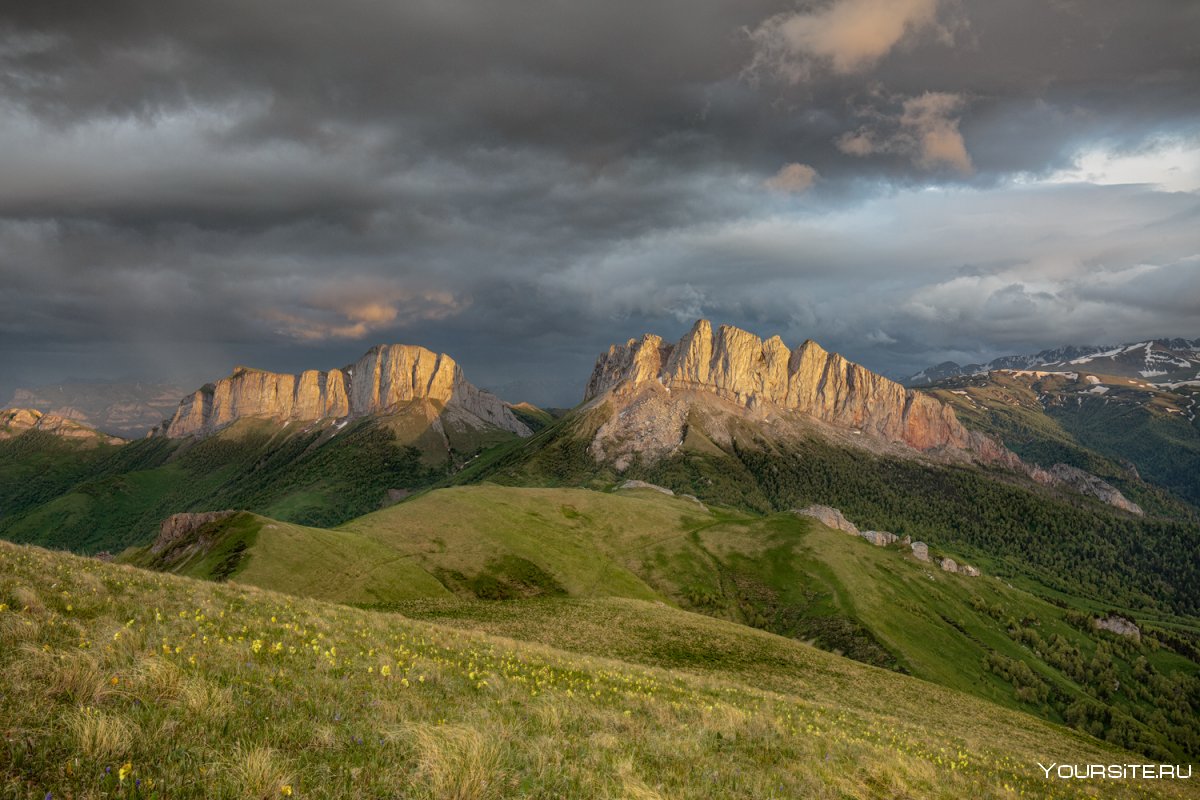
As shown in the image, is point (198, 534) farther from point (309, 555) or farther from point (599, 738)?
point (599, 738)

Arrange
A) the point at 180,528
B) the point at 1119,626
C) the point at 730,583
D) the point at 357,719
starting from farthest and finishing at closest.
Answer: the point at 1119,626, the point at 730,583, the point at 180,528, the point at 357,719

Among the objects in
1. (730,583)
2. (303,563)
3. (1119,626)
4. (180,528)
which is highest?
(180,528)

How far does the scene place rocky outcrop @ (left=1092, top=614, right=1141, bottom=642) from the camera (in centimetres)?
18950

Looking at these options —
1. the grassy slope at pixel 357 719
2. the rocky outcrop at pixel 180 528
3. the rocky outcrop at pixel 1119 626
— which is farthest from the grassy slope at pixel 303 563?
the rocky outcrop at pixel 1119 626

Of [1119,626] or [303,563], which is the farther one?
[1119,626]

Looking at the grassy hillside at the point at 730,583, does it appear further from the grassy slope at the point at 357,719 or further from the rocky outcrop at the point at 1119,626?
the grassy slope at the point at 357,719

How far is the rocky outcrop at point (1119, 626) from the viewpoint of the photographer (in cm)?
18950

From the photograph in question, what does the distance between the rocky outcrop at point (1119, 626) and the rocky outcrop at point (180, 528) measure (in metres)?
267

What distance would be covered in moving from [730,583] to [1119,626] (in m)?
170

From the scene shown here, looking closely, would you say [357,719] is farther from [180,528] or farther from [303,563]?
[180,528]

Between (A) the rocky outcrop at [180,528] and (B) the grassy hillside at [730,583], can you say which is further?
(A) the rocky outcrop at [180,528]

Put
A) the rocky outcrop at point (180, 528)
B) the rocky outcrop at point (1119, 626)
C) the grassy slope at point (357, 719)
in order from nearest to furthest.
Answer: the grassy slope at point (357, 719) < the rocky outcrop at point (180, 528) < the rocky outcrop at point (1119, 626)

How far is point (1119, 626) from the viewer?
194 m

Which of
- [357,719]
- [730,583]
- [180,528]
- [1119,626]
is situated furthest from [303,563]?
[1119,626]
